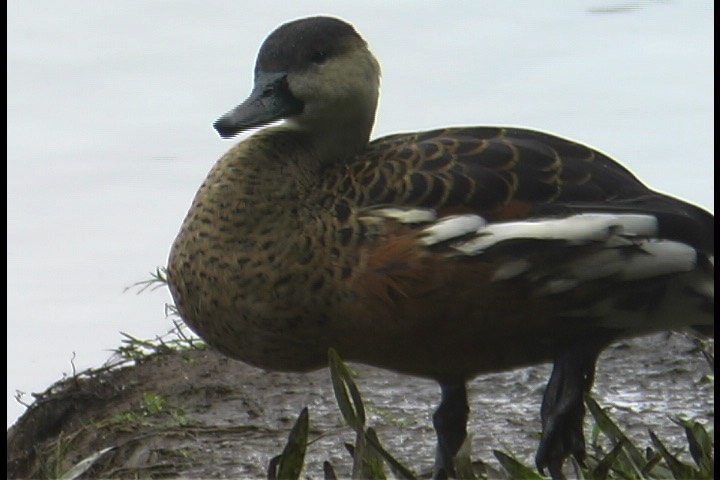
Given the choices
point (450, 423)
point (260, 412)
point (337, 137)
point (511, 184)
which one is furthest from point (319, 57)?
point (260, 412)

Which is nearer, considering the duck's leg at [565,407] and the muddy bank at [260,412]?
the duck's leg at [565,407]

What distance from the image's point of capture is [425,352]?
4.39m

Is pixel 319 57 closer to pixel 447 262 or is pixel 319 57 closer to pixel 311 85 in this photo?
pixel 311 85

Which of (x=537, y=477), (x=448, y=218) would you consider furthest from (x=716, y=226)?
(x=537, y=477)

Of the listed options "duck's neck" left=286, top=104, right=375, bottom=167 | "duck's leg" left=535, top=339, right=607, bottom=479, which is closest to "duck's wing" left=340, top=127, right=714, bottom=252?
"duck's neck" left=286, top=104, right=375, bottom=167

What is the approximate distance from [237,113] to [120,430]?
3.60ft

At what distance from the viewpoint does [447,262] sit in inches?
169

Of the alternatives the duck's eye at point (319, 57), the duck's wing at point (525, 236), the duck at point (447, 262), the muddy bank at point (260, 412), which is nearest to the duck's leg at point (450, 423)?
the duck at point (447, 262)

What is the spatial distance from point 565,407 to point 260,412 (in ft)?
Answer: 4.04

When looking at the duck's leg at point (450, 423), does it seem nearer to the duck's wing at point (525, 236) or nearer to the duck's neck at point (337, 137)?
the duck's wing at point (525, 236)

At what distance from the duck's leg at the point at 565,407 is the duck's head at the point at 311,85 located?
87 cm

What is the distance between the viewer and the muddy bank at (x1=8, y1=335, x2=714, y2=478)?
5055 millimetres

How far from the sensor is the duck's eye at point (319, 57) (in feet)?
15.9

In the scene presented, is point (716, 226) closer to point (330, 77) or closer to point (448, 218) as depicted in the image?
point (448, 218)
